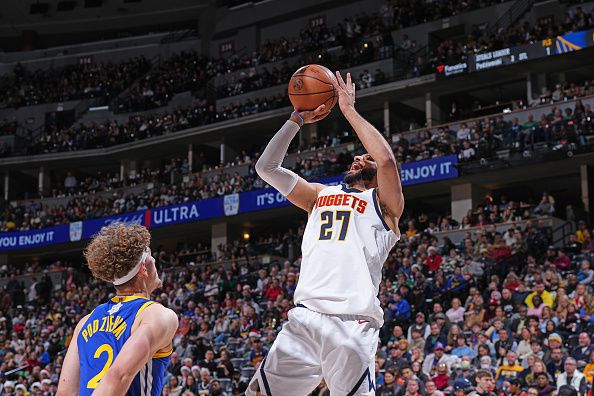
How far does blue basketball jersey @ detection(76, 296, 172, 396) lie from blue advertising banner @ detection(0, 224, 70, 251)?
29022mm

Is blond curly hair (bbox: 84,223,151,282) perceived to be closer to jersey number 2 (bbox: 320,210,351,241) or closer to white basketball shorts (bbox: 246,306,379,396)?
white basketball shorts (bbox: 246,306,379,396)

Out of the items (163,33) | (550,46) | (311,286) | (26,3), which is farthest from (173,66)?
(311,286)

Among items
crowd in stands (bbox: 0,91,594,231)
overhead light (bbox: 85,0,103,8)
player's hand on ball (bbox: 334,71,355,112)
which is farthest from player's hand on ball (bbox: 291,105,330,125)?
overhead light (bbox: 85,0,103,8)

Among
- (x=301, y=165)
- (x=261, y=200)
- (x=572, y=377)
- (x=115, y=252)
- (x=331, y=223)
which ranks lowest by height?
(x=572, y=377)

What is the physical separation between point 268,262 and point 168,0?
63.4ft

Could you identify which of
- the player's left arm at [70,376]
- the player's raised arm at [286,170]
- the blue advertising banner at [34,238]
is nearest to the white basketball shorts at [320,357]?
the player's raised arm at [286,170]

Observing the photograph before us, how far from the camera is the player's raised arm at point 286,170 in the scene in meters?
5.48

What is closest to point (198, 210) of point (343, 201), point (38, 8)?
point (38, 8)

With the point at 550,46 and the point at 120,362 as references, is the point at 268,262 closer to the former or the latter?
the point at 550,46

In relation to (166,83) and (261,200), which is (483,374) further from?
(166,83)

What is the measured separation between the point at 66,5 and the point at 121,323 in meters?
41.3

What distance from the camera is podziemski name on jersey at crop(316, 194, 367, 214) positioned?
206 inches

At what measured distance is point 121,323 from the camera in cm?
378

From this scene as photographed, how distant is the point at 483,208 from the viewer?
78.8 ft
